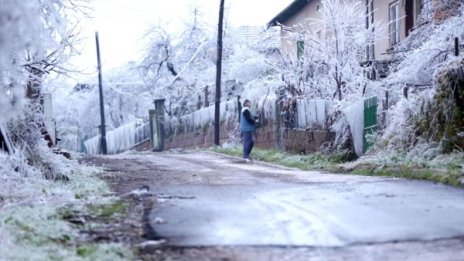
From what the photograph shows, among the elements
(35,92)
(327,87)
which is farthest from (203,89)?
(35,92)

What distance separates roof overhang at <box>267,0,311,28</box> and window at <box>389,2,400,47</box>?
7302 millimetres

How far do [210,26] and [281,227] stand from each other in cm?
3274

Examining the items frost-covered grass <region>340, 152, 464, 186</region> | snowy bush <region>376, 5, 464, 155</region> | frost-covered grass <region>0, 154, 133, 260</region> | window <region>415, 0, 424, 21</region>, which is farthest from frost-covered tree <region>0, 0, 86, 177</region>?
window <region>415, 0, 424, 21</region>

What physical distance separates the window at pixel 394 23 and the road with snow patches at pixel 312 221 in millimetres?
12692

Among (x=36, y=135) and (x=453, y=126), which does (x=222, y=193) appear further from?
(x=453, y=126)

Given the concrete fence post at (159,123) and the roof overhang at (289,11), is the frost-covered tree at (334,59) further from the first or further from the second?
the concrete fence post at (159,123)

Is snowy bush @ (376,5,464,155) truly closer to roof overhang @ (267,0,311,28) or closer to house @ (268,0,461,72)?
house @ (268,0,461,72)

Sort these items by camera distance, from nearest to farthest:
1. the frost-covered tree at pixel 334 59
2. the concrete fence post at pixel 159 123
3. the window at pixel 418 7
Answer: the frost-covered tree at pixel 334 59 → the window at pixel 418 7 → the concrete fence post at pixel 159 123

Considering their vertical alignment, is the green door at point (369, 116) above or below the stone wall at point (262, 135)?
above

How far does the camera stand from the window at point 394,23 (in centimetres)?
2153

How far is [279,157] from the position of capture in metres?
18.1

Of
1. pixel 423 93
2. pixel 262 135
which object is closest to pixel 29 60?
pixel 423 93

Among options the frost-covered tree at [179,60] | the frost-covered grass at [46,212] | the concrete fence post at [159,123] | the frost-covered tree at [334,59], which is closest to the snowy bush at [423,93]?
the frost-covered tree at [334,59]

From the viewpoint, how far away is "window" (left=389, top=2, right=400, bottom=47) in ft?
70.6
